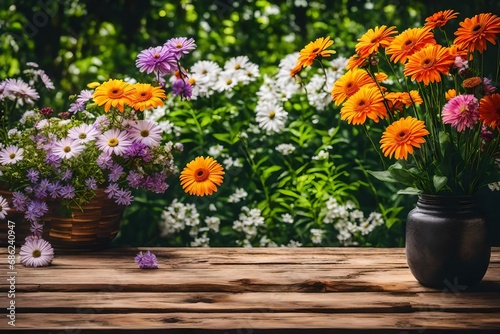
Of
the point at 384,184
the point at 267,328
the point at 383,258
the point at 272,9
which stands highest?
Result: the point at 272,9

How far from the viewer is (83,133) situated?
187cm

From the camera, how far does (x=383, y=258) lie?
6.16ft

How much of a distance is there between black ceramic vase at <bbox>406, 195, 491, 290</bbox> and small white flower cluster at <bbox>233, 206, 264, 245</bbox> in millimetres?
910

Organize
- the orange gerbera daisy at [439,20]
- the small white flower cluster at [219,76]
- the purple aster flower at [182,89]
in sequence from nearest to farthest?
the orange gerbera daisy at [439,20] < the purple aster flower at [182,89] < the small white flower cluster at [219,76]

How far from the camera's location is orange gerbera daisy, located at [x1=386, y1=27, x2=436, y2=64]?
4.92 ft

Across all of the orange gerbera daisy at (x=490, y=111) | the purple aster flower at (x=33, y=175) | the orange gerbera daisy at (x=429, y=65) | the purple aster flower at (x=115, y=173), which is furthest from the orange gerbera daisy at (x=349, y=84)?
the purple aster flower at (x=33, y=175)

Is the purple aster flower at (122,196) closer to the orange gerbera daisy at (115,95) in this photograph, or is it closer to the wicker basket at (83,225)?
the wicker basket at (83,225)

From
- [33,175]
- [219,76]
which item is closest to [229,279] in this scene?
[33,175]

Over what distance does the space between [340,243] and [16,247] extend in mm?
1131

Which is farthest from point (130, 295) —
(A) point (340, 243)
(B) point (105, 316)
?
(A) point (340, 243)

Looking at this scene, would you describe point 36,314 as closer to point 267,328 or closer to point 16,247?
point 267,328

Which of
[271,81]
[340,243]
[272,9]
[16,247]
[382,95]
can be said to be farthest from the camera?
[272,9]

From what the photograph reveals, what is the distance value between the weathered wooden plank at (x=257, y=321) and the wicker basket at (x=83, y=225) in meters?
0.52

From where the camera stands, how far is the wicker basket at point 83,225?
189cm
